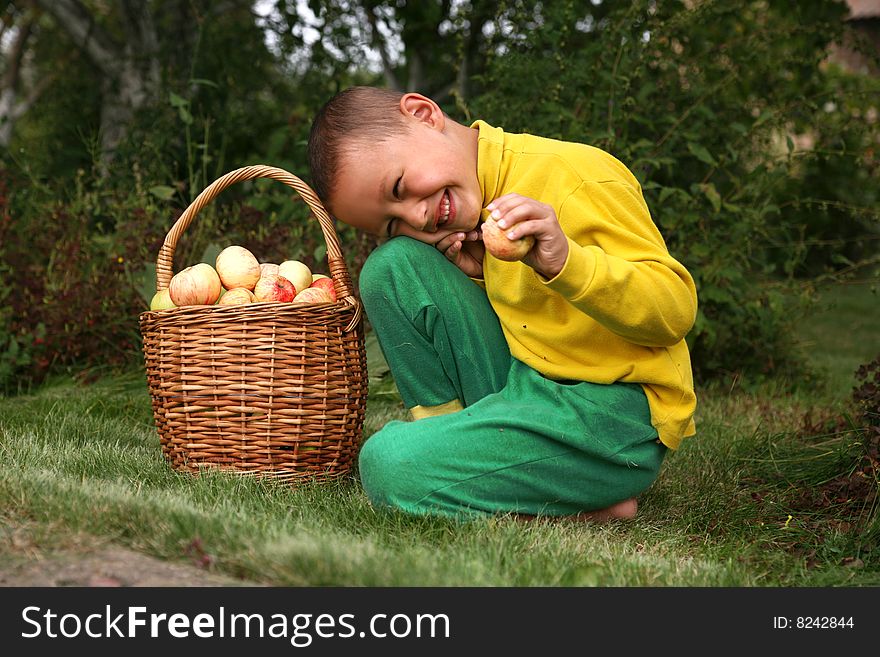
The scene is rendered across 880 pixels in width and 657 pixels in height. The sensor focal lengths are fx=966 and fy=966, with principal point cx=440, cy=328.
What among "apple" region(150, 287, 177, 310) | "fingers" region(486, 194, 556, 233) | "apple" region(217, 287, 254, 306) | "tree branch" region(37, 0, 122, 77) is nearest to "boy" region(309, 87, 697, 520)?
"fingers" region(486, 194, 556, 233)

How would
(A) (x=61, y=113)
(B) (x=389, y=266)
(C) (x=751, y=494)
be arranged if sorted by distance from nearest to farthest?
(B) (x=389, y=266) → (C) (x=751, y=494) → (A) (x=61, y=113)

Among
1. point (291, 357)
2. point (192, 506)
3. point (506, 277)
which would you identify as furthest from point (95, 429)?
point (506, 277)

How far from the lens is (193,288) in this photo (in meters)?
2.54

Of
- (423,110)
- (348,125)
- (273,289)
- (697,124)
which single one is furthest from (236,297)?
(697,124)

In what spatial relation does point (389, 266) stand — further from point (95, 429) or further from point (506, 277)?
point (95, 429)

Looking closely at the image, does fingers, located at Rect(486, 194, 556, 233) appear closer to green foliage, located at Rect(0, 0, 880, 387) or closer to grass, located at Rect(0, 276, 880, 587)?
grass, located at Rect(0, 276, 880, 587)

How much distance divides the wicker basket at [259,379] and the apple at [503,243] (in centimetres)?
70

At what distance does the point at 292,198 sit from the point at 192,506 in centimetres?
248

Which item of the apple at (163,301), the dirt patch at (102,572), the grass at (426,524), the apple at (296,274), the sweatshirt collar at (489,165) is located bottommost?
the grass at (426,524)

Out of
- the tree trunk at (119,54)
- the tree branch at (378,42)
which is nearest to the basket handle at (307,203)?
the tree branch at (378,42)

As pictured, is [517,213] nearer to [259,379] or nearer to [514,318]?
[514,318]

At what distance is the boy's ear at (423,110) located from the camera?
2.30 meters

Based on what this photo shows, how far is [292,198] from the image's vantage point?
434cm

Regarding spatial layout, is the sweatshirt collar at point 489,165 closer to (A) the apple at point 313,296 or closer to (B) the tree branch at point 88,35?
(A) the apple at point 313,296
